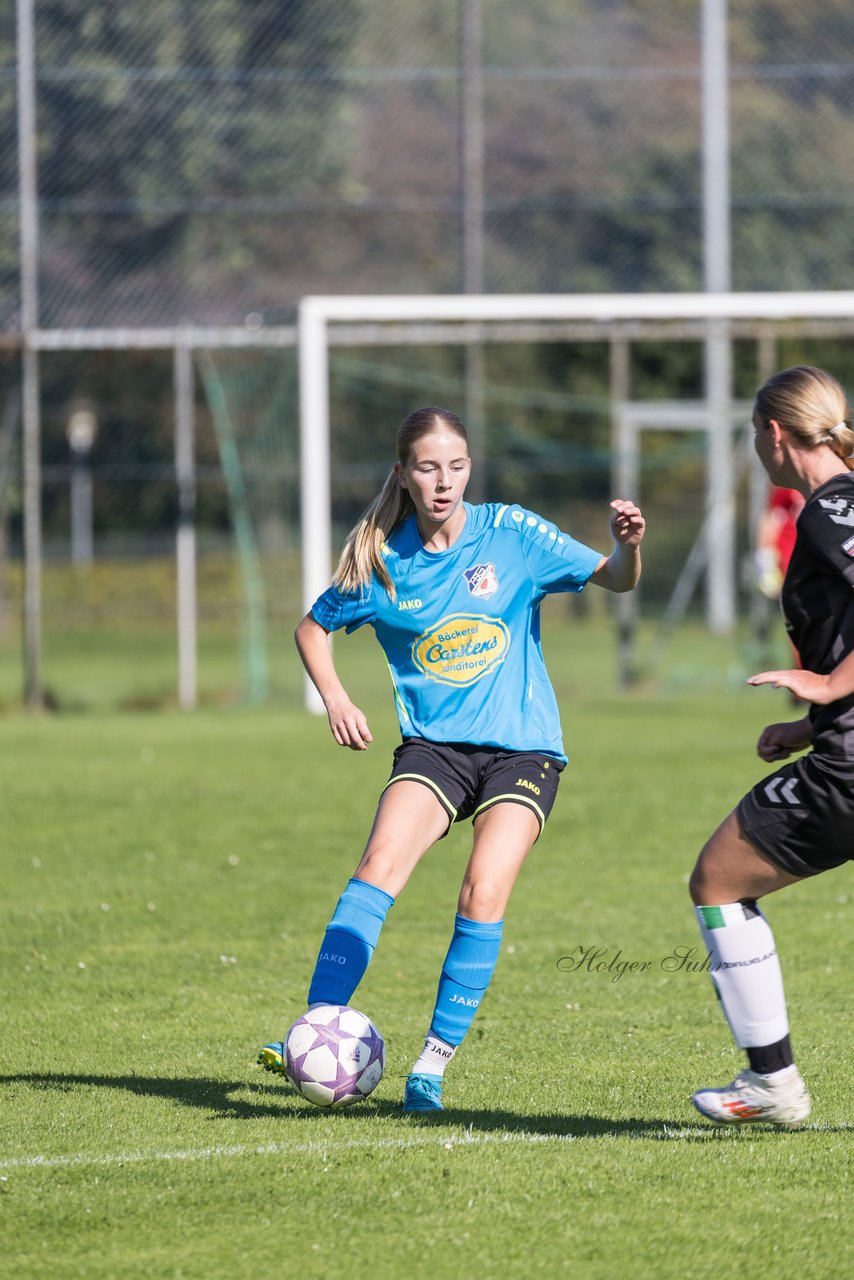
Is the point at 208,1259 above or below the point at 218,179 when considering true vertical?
below

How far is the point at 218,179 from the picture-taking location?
64.4 ft

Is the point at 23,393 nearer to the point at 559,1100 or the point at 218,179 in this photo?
the point at 218,179

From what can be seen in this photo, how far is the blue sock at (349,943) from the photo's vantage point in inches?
179

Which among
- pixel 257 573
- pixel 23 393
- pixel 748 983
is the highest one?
pixel 23 393

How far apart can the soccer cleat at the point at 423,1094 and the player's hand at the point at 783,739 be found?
122 cm

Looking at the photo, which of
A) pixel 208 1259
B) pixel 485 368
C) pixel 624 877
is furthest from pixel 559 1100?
pixel 485 368

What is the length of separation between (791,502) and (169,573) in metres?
12.3

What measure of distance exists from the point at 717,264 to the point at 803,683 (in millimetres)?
16630

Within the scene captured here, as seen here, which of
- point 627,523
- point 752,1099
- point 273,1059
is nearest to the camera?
point 752,1099

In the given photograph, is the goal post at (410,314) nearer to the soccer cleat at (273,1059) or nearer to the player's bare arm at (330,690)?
the player's bare arm at (330,690)

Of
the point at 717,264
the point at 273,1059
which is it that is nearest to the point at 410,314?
the point at 717,264

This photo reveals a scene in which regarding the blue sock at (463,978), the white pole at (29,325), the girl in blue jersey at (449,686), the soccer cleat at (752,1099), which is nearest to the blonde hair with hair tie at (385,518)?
the girl in blue jersey at (449,686)

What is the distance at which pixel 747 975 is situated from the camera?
13.3ft

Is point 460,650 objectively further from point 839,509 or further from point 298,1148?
point 298,1148
